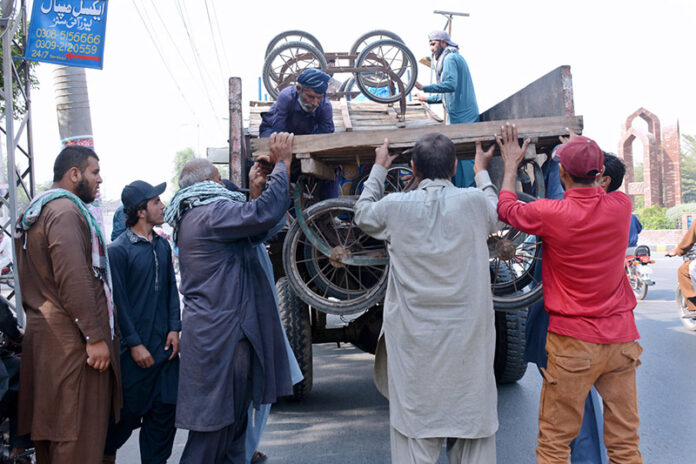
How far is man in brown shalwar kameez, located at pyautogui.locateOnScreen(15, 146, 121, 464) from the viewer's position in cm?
257

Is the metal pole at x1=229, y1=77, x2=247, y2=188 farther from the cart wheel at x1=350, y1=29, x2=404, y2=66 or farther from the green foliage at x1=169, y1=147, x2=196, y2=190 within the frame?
the green foliage at x1=169, y1=147, x2=196, y2=190

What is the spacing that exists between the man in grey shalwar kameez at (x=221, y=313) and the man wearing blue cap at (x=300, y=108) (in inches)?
49.9

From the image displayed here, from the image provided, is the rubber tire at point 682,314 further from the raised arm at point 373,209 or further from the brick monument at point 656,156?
the brick monument at point 656,156

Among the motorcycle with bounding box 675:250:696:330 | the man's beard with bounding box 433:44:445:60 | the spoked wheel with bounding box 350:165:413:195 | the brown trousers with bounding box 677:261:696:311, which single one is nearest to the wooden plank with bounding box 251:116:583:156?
the spoked wheel with bounding box 350:165:413:195

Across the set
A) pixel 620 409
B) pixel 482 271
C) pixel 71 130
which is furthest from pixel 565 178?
pixel 71 130

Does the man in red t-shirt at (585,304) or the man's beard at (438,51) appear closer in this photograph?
the man in red t-shirt at (585,304)

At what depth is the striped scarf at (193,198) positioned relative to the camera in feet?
9.11

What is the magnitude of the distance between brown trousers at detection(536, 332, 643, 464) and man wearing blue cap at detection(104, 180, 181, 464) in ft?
6.46

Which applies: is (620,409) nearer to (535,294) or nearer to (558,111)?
(535,294)

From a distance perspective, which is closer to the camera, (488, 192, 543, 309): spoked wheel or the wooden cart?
the wooden cart

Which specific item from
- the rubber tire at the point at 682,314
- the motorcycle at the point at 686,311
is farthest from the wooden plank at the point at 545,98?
the rubber tire at the point at 682,314

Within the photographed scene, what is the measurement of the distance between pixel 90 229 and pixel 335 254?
1.33m

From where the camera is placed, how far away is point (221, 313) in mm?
2660

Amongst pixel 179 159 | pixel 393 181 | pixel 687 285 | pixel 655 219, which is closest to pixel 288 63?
pixel 393 181
